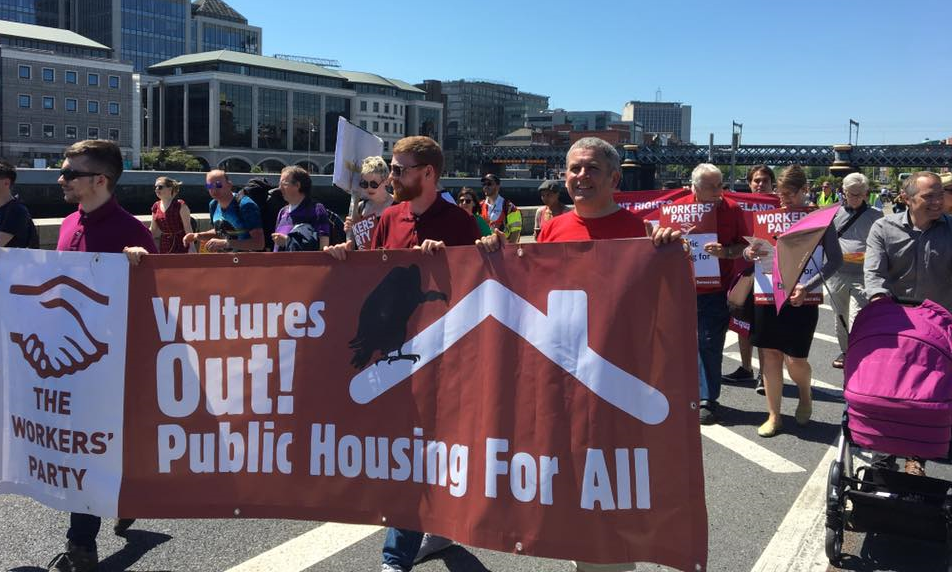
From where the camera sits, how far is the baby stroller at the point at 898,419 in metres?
3.74

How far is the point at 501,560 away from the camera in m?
4.04

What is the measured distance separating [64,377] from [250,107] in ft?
374

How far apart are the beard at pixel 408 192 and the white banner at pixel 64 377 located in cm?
133

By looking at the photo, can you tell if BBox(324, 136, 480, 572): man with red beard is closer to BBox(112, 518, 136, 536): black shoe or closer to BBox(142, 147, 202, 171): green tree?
BBox(112, 518, 136, 536): black shoe

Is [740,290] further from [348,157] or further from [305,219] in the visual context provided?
[305,219]

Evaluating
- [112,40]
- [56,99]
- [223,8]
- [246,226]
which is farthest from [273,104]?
[246,226]

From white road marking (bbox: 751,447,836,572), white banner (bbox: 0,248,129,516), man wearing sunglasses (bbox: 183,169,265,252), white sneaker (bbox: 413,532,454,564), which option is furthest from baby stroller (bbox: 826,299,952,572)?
man wearing sunglasses (bbox: 183,169,265,252)

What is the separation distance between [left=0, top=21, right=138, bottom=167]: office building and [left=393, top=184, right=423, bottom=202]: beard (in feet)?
311

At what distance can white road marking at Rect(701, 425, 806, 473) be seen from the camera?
5539 millimetres

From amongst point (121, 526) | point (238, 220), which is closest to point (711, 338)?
point (238, 220)

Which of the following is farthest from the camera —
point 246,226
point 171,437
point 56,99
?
point 56,99

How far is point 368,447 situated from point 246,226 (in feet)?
15.8

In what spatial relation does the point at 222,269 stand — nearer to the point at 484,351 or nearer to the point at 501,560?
the point at 484,351

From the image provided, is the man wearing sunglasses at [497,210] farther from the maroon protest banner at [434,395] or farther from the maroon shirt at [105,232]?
the maroon protest banner at [434,395]
